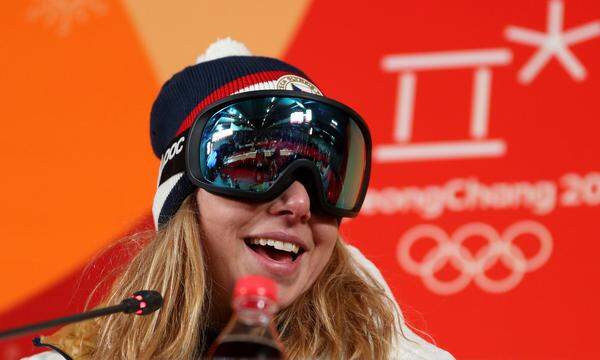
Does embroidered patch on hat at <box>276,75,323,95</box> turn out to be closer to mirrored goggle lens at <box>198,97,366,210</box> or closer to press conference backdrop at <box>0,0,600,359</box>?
mirrored goggle lens at <box>198,97,366,210</box>

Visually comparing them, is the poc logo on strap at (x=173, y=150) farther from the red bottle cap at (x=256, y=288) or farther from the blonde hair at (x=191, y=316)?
the red bottle cap at (x=256, y=288)

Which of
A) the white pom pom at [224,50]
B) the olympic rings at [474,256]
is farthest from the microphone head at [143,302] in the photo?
the olympic rings at [474,256]

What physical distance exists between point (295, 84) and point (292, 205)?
246 millimetres

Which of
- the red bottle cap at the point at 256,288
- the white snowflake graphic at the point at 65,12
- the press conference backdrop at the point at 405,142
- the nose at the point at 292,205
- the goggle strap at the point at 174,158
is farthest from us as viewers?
the white snowflake graphic at the point at 65,12

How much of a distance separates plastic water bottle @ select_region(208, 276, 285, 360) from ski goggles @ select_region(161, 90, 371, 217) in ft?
1.44

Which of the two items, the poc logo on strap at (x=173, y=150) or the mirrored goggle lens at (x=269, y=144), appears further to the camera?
the poc logo on strap at (x=173, y=150)

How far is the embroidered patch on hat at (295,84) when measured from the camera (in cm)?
146

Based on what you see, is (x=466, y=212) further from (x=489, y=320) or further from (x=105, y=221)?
Answer: (x=105, y=221)

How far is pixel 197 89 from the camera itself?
155 centimetres

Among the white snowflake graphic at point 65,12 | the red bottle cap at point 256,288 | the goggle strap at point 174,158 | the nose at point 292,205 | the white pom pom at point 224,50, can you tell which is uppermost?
the white snowflake graphic at point 65,12

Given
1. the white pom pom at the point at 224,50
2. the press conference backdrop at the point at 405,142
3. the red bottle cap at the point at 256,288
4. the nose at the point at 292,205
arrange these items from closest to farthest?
1. the red bottle cap at the point at 256,288
2. the nose at the point at 292,205
3. the white pom pom at the point at 224,50
4. the press conference backdrop at the point at 405,142

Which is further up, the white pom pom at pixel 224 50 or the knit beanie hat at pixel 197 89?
the white pom pom at pixel 224 50

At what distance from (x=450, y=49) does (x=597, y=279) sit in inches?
26.9

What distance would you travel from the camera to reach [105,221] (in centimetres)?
250
